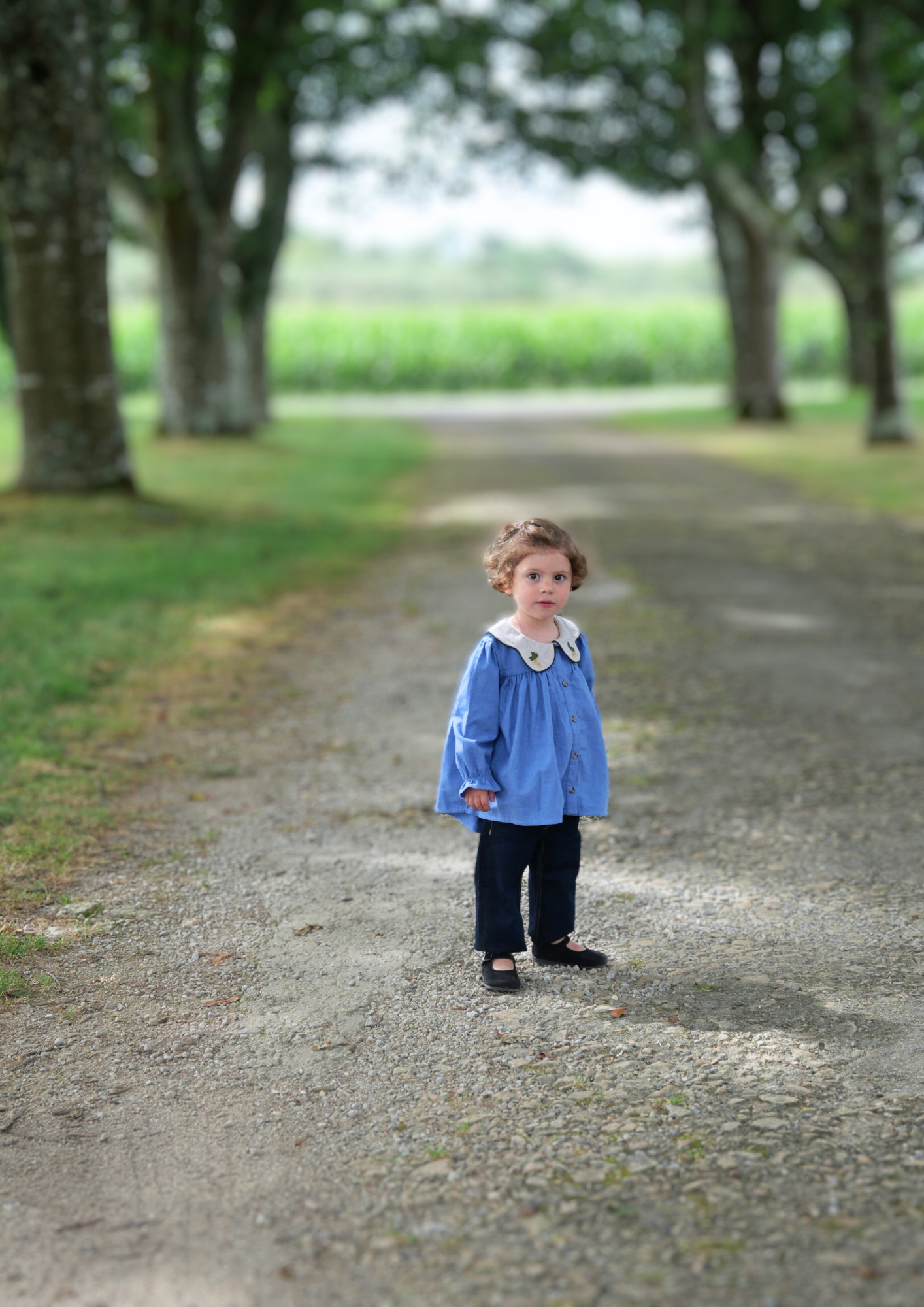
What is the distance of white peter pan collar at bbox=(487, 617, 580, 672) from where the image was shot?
11.9 feet

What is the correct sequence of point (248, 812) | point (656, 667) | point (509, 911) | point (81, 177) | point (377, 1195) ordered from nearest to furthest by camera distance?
point (377, 1195) < point (509, 911) < point (248, 812) < point (656, 667) < point (81, 177)

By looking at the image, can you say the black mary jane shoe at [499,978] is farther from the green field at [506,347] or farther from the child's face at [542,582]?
the green field at [506,347]

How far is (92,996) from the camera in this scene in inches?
141

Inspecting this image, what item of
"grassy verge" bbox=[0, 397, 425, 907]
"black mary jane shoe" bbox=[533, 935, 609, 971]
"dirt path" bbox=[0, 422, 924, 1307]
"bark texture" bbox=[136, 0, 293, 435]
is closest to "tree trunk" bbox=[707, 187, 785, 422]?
"grassy verge" bbox=[0, 397, 425, 907]

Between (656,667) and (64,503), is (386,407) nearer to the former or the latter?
(64,503)

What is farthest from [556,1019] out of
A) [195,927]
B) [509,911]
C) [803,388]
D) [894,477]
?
[803,388]

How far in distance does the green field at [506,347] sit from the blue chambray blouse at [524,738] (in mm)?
44189

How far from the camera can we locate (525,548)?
141 inches

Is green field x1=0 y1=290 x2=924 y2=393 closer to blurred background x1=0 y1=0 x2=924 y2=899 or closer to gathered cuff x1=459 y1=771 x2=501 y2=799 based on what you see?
blurred background x1=0 y1=0 x2=924 y2=899

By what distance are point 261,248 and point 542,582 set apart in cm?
2064

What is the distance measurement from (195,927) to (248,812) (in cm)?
106

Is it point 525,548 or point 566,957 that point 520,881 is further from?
point 525,548

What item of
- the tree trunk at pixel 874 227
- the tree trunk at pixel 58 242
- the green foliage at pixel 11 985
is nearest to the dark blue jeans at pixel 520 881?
the green foliage at pixel 11 985

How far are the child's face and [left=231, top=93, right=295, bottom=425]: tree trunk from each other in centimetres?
1916
